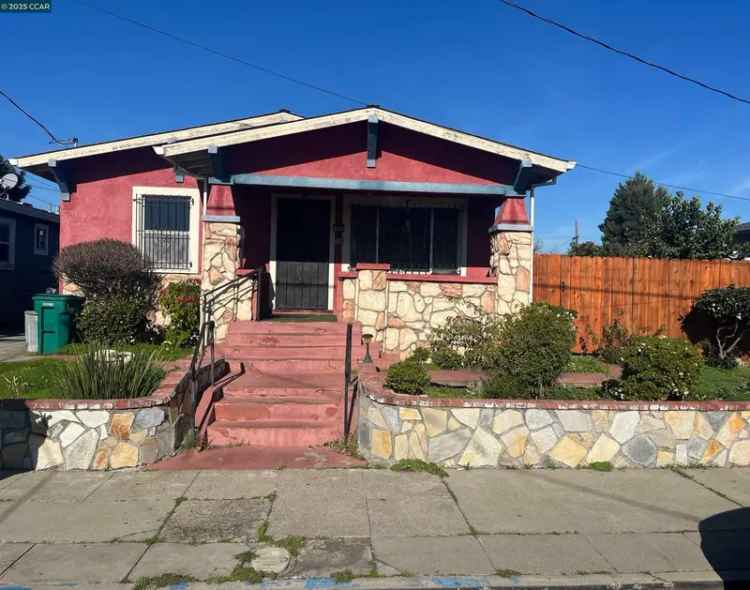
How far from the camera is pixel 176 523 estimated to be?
4848 millimetres

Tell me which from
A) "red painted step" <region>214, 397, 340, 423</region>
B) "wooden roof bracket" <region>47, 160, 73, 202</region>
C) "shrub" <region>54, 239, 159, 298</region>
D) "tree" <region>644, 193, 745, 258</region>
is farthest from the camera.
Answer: "tree" <region>644, 193, 745, 258</region>

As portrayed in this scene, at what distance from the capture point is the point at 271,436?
6.87 meters

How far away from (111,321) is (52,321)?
38.4 inches

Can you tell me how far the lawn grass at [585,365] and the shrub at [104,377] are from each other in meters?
5.52

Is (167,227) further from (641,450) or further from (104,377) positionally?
(641,450)

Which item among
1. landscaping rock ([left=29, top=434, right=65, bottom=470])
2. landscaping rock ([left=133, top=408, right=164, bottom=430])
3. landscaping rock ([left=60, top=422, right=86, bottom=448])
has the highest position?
landscaping rock ([left=133, top=408, right=164, bottom=430])

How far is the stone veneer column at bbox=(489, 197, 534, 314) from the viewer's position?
33.1 feet

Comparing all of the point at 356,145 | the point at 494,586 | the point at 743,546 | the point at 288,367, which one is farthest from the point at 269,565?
the point at 356,145

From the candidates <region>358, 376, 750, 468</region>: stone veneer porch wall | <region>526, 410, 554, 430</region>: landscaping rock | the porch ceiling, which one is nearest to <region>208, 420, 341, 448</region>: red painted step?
<region>358, 376, 750, 468</region>: stone veneer porch wall

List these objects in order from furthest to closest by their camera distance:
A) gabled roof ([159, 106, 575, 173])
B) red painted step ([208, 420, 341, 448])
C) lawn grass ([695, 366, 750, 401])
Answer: gabled roof ([159, 106, 575, 173])
lawn grass ([695, 366, 750, 401])
red painted step ([208, 420, 341, 448])

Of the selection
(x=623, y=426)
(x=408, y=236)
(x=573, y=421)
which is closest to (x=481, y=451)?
(x=573, y=421)

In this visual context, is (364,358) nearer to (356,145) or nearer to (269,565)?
(356,145)

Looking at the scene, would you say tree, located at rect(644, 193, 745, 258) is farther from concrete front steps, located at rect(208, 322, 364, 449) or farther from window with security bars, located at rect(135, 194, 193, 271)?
window with security bars, located at rect(135, 194, 193, 271)

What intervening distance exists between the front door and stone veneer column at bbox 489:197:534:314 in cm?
346
